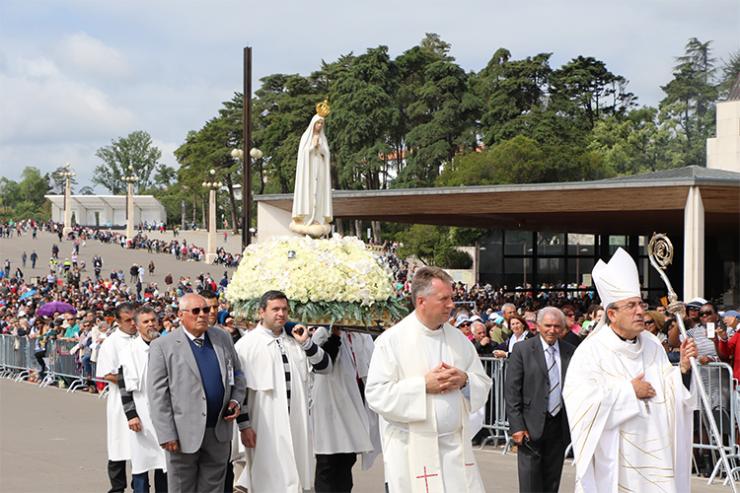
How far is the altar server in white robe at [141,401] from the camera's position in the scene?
10258mm

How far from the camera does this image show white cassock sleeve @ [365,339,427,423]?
662 centimetres

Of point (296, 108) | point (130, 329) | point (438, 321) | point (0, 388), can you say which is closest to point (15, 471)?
point (130, 329)

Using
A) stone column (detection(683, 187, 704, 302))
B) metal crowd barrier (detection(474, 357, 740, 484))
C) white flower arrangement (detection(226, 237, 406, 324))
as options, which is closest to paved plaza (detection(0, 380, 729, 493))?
metal crowd barrier (detection(474, 357, 740, 484))

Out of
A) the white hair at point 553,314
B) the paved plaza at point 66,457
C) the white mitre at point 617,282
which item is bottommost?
the paved plaza at point 66,457

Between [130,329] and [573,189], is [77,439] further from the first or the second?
[573,189]

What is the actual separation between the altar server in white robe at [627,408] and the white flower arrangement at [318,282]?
2835 mm

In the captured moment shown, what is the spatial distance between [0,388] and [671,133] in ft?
216

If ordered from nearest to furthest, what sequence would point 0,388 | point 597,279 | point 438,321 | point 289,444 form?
point 438,321
point 597,279
point 289,444
point 0,388

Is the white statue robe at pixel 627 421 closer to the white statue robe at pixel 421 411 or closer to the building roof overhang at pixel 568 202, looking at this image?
the white statue robe at pixel 421 411

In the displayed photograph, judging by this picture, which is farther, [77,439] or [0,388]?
[0,388]

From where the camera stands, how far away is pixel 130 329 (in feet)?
36.2

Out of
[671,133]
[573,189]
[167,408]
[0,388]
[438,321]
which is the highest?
[671,133]

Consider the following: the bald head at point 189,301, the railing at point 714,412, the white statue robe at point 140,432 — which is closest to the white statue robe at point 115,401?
the white statue robe at point 140,432

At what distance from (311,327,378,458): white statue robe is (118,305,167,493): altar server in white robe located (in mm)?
1529
